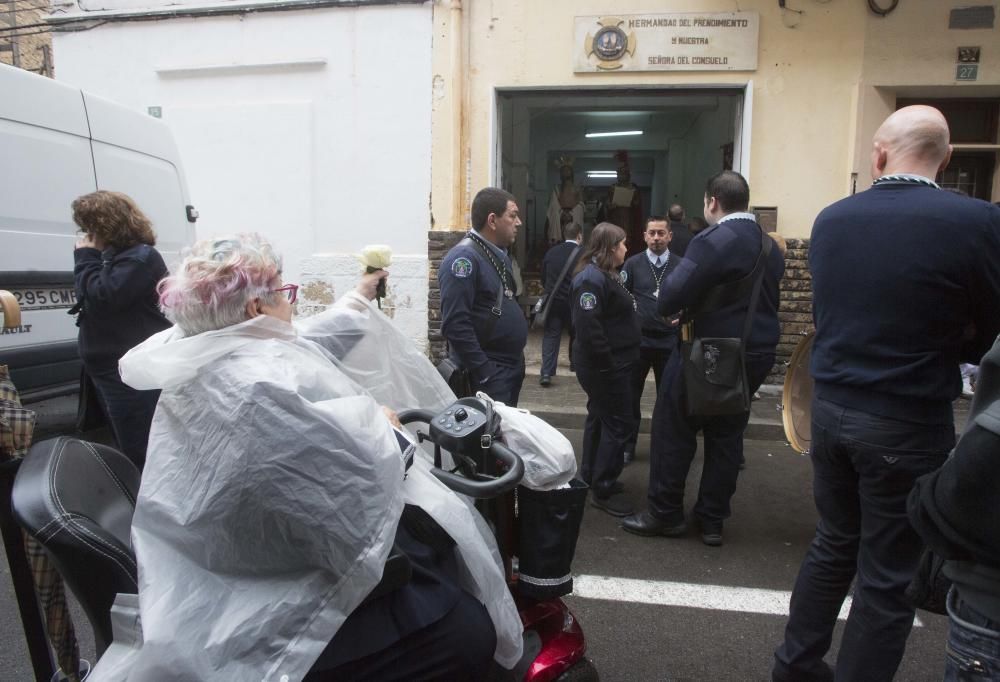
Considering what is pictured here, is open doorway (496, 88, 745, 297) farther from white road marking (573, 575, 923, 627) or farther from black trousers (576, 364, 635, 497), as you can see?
white road marking (573, 575, 923, 627)

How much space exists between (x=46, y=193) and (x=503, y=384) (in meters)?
3.29

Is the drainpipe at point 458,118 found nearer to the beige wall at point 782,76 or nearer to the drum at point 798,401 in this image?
the beige wall at point 782,76

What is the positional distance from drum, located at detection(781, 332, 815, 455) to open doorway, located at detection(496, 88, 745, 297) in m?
4.53

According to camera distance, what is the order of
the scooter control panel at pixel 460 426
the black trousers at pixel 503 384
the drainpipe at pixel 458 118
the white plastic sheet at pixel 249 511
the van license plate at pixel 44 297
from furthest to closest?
the drainpipe at pixel 458 118 < the van license plate at pixel 44 297 < the black trousers at pixel 503 384 < the scooter control panel at pixel 460 426 < the white plastic sheet at pixel 249 511

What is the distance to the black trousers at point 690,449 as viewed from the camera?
11.3 feet

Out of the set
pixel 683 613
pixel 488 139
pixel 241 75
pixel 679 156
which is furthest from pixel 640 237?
pixel 683 613

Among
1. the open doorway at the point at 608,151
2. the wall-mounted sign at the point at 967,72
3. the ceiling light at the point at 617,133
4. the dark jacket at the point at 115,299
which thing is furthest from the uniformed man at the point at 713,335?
the ceiling light at the point at 617,133

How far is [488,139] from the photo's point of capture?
7.32 meters

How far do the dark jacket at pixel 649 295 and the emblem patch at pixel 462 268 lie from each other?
159 cm

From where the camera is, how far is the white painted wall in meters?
7.43

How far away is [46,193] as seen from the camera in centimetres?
452

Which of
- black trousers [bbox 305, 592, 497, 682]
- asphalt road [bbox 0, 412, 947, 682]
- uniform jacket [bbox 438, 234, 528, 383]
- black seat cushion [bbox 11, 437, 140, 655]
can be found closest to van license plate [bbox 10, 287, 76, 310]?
asphalt road [bbox 0, 412, 947, 682]

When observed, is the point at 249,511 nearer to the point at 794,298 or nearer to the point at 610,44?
the point at 794,298

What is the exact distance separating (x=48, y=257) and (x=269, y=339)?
3.90 m
